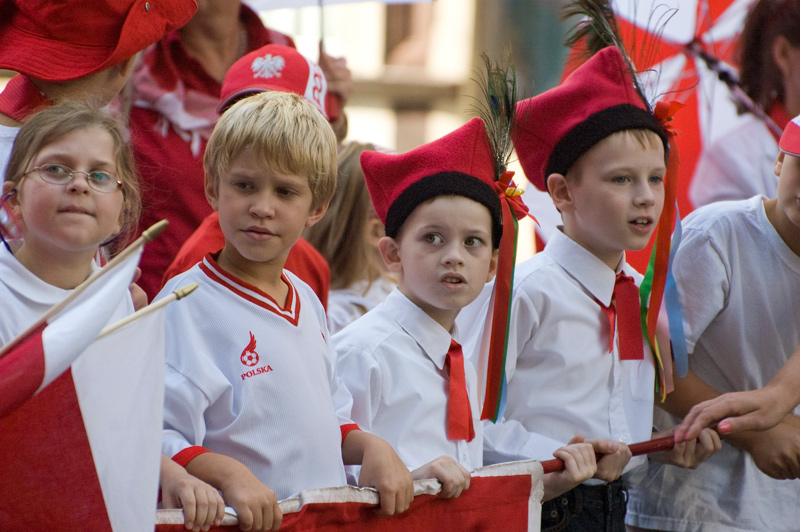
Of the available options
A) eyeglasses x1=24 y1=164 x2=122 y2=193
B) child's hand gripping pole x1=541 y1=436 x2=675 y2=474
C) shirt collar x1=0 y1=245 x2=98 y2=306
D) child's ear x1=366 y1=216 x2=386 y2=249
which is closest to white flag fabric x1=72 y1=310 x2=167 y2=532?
shirt collar x1=0 y1=245 x2=98 y2=306

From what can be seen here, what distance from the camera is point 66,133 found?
1.95 m

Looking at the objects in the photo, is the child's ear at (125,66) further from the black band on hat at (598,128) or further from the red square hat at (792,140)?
the red square hat at (792,140)

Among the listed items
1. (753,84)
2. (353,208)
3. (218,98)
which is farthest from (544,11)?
(218,98)

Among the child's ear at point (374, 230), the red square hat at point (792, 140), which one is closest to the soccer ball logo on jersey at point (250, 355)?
the red square hat at point (792, 140)

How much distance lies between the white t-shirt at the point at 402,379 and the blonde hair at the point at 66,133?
666 millimetres

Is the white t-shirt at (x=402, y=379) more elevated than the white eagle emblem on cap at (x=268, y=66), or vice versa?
the white eagle emblem on cap at (x=268, y=66)

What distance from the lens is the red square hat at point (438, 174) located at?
8.28 ft

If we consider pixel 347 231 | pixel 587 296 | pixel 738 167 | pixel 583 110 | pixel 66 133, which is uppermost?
pixel 738 167

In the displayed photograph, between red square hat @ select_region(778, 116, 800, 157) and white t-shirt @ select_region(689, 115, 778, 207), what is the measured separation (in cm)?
162

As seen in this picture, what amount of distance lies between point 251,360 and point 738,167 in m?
3.26

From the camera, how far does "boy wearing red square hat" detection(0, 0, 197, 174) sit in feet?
7.43

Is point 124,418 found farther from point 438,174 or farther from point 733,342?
point 733,342

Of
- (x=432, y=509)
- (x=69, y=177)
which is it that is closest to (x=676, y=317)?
(x=432, y=509)

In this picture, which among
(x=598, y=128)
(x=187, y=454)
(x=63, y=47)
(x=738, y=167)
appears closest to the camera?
(x=187, y=454)
